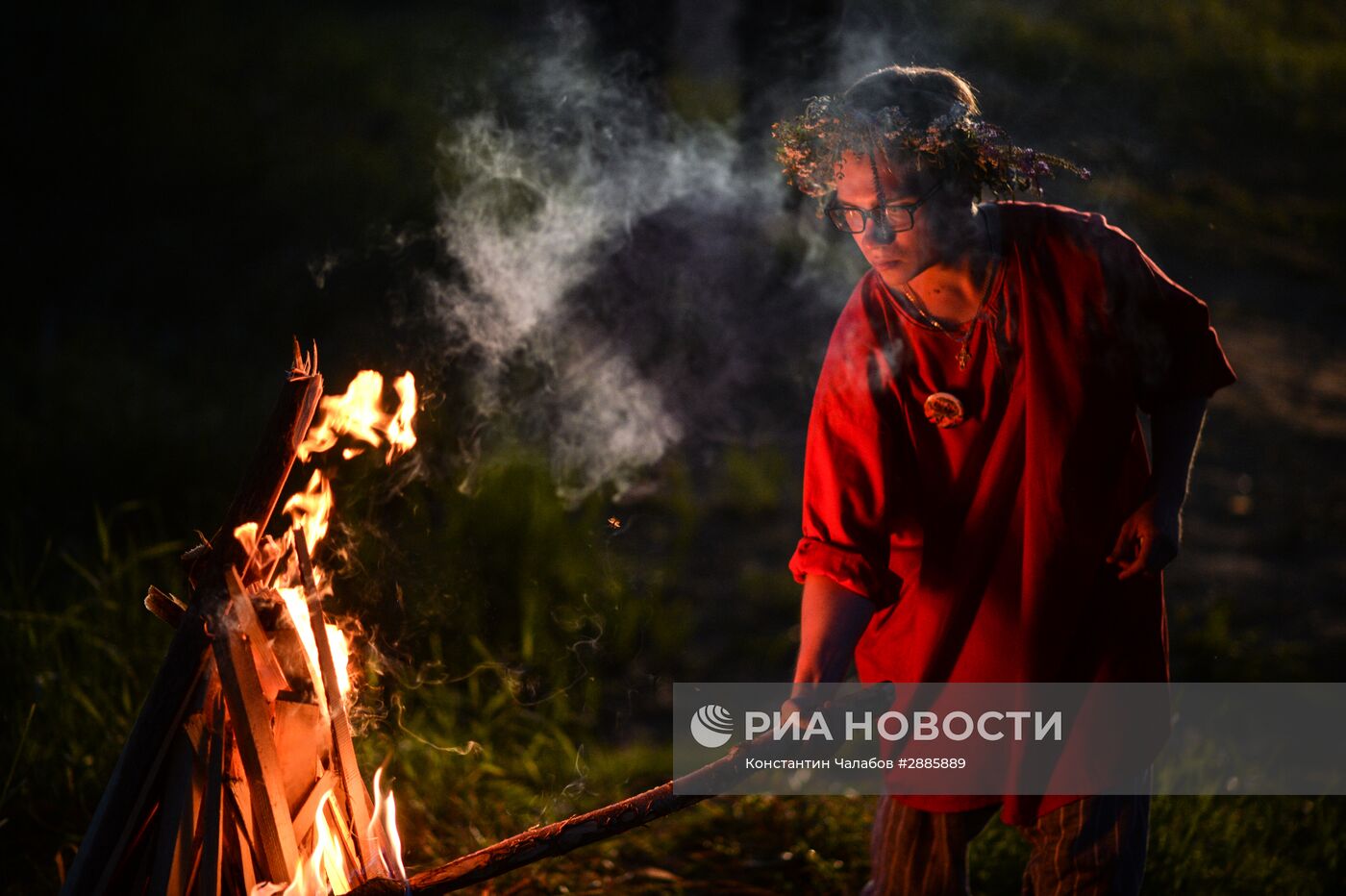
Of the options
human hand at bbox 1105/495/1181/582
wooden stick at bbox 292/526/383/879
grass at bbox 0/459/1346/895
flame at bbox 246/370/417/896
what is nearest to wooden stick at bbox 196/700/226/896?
flame at bbox 246/370/417/896

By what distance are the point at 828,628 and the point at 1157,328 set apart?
35.0 inches

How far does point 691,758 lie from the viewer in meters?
4.44

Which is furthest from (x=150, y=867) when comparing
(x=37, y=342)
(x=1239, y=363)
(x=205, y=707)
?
(x=1239, y=363)

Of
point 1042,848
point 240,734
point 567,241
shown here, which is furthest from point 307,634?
point 567,241

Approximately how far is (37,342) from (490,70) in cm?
323

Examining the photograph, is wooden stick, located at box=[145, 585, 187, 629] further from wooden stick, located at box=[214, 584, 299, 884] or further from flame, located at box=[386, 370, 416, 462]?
flame, located at box=[386, 370, 416, 462]

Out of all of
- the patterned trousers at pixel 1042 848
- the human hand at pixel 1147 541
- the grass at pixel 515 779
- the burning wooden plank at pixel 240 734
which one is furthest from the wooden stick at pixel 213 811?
the human hand at pixel 1147 541

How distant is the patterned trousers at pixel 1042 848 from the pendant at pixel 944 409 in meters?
0.83

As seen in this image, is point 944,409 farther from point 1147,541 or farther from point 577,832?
point 577,832

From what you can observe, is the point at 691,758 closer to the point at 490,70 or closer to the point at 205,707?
the point at 205,707

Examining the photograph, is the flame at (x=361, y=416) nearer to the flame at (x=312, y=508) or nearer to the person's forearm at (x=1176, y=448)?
the flame at (x=312, y=508)

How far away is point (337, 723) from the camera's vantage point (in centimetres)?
245

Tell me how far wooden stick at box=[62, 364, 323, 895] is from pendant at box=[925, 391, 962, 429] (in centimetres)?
122

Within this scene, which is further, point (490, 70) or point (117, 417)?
point (490, 70)
